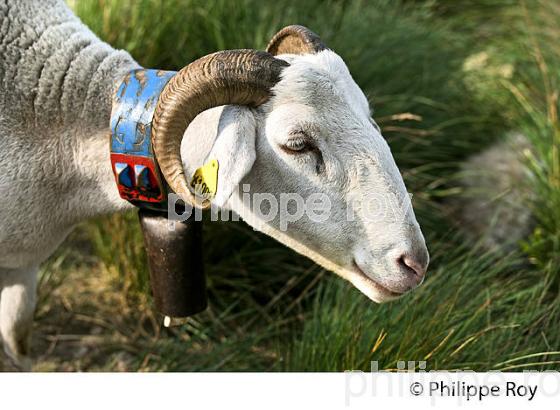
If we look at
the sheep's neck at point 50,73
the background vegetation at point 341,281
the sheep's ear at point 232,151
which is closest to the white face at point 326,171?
the sheep's ear at point 232,151

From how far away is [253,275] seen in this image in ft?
16.6

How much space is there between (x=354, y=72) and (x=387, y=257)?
2688 millimetres

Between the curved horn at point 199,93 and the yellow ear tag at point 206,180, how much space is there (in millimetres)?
50

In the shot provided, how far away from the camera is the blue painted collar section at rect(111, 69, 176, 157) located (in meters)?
3.04

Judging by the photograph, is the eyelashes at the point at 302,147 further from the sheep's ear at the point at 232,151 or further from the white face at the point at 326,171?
the sheep's ear at the point at 232,151

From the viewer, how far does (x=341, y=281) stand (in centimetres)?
446

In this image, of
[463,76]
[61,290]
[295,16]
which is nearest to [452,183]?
[463,76]

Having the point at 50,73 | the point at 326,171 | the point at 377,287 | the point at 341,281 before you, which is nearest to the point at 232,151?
the point at 326,171

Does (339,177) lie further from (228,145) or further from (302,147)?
(228,145)

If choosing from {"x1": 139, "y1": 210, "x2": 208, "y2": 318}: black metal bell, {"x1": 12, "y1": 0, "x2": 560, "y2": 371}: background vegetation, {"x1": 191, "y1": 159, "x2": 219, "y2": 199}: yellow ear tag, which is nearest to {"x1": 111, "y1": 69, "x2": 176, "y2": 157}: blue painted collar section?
{"x1": 191, "y1": 159, "x2": 219, "y2": 199}: yellow ear tag

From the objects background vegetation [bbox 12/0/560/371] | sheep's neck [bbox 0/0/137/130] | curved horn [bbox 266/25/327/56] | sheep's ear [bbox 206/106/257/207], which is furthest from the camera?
background vegetation [bbox 12/0/560/371]

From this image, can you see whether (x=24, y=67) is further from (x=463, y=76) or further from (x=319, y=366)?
(x=463, y=76)

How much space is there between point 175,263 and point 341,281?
132 cm

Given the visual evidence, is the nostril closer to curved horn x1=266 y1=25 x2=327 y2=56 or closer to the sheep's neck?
curved horn x1=266 y1=25 x2=327 y2=56
